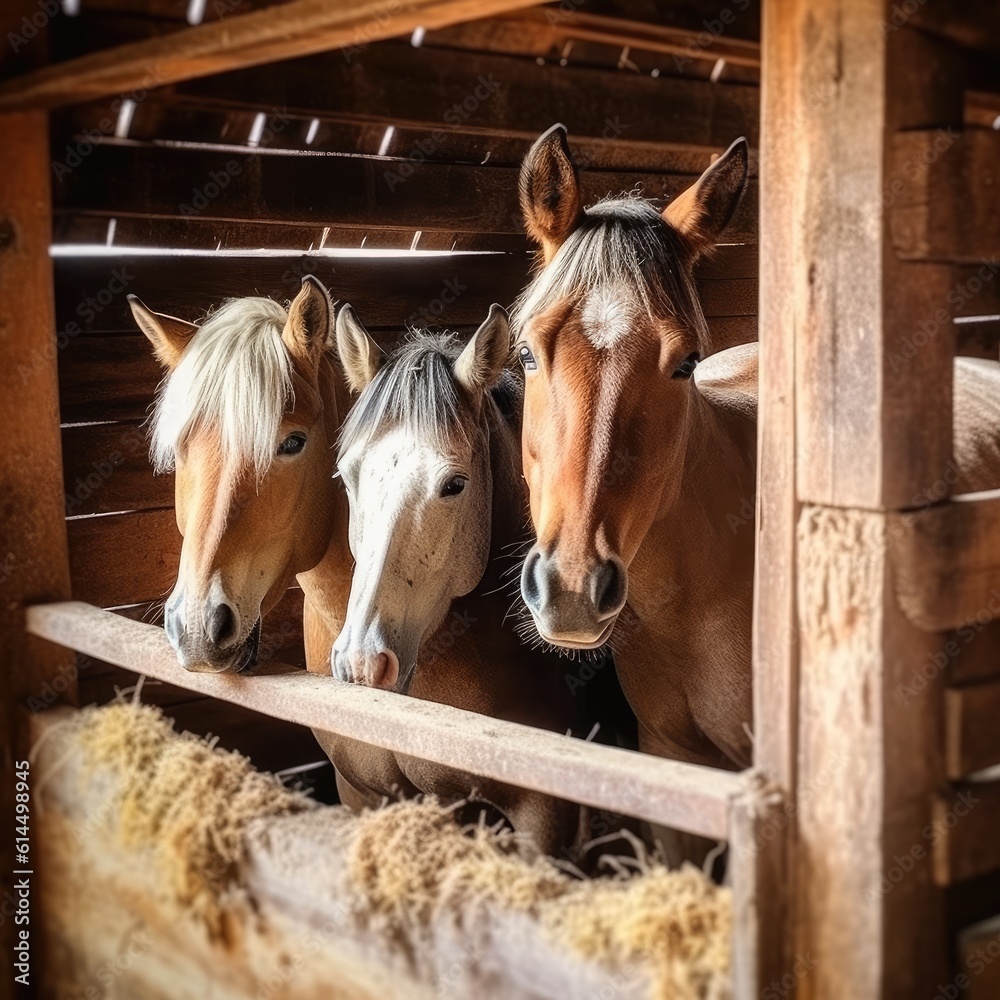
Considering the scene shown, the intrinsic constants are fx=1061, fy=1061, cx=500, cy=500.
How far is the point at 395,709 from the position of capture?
1.88 m

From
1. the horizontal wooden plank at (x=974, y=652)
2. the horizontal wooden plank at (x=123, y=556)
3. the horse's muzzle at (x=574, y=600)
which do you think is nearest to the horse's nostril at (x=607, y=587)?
the horse's muzzle at (x=574, y=600)

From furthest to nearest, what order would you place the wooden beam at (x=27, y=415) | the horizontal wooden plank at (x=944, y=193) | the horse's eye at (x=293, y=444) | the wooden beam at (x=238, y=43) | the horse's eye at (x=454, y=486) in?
1. the wooden beam at (x=27, y=415)
2. the horse's eye at (x=293, y=444)
3. the horse's eye at (x=454, y=486)
4. the wooden beam at (x=238, y=43)
5. the horizontal wooden plank at (x=944, y=193)

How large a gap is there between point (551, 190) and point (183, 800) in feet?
4.87

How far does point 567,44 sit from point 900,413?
9.23 ft

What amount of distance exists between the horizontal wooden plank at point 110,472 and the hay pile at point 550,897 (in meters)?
1.75

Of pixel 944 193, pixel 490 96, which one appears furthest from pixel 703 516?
pixel 490 96

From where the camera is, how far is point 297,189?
3428 mm

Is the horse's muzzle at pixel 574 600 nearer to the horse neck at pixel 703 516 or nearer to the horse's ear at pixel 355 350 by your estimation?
the horse neck at pixel 703 516

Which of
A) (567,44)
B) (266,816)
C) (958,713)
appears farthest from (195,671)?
(567,44)

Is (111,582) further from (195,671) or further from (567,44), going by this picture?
(567,44)

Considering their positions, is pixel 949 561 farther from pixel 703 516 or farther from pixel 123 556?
pixel 123 556

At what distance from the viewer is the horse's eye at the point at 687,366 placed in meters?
2.15

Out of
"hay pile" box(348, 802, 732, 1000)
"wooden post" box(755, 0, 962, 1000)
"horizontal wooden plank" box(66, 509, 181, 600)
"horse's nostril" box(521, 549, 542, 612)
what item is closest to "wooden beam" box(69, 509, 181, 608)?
"horizontal wooden plank" box(66, 509, 181, 600)

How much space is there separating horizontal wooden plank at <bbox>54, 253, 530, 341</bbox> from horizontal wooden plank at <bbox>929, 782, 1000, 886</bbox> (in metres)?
2.72
